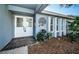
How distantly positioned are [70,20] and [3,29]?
1.33 metres

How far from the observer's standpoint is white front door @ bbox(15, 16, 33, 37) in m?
2.78

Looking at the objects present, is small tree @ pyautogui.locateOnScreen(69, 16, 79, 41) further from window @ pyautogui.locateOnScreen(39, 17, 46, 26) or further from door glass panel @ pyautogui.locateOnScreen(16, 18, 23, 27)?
door glass panel @ pyautogui.locateOnScreen(16, 18, 23, 27)

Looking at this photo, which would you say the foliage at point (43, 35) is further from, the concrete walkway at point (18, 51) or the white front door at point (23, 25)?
the concrete walkway at point (18, 51)

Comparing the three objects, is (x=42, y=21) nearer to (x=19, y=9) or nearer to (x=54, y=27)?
(x=54, y=27)

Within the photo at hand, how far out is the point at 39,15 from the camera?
283 centimetres

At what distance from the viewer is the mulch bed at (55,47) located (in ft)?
8.91

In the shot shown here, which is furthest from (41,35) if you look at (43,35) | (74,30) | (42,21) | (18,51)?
(74,30)

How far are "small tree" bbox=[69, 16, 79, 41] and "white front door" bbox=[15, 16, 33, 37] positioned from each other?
2.58ft

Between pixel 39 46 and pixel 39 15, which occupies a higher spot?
pixel 39 15

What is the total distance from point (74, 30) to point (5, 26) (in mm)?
1359

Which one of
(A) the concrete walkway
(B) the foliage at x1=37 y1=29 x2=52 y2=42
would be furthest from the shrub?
(A) the concrete walkway
